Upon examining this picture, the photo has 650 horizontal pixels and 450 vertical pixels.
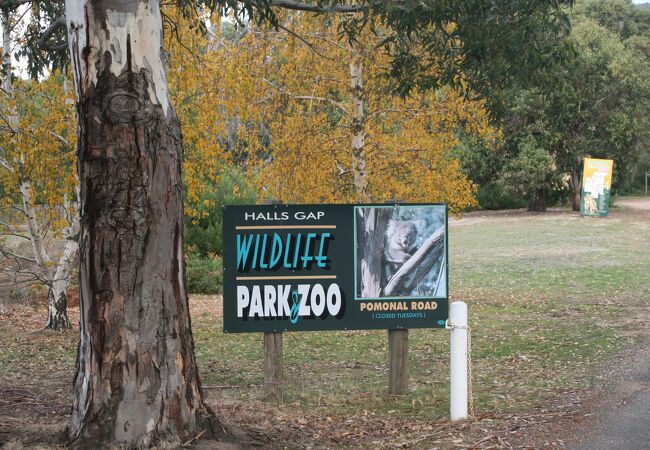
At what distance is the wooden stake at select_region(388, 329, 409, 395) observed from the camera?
28.4ft

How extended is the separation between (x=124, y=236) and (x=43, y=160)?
626 cm

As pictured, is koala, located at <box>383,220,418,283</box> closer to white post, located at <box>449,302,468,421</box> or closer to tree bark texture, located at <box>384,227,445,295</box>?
tree bark texture, located at <box>384,227,445,295</box>

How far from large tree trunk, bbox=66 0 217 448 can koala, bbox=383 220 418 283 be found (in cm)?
273

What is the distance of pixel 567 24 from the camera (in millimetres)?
11312

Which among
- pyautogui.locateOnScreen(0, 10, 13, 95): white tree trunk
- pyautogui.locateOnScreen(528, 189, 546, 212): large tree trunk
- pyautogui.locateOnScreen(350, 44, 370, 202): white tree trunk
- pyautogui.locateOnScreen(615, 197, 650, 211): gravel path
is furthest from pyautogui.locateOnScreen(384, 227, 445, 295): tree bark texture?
pyautogui.locateOnScreen(615, 197, 650, 211): gravel path

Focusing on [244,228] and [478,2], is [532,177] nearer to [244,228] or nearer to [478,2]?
[478,2]

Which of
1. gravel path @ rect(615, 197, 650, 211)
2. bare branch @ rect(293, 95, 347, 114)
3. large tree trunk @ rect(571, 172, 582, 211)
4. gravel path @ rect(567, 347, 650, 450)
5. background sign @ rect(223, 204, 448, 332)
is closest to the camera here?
gravel path @ rect(567, 347, 650, 450)

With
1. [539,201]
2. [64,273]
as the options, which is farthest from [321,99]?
[539,201]

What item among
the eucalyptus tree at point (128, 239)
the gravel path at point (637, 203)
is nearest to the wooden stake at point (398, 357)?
the eucalyptus tree at point (128, 239)

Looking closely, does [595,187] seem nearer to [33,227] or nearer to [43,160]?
[33,227]

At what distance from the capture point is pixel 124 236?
621cm

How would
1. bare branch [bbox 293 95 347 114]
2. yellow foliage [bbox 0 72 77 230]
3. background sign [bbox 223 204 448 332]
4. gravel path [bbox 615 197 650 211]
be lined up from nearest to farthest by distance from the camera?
background sign [bbox 223 204 448 332] < yellow foliage [bbox 0 72 77 230] < bare branch [bbox 293 95 347 114] < gravel path [bbox 615 197 650 211]

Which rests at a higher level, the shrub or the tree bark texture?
the tree bark texture

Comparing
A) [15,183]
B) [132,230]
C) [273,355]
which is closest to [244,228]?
[273,355]
